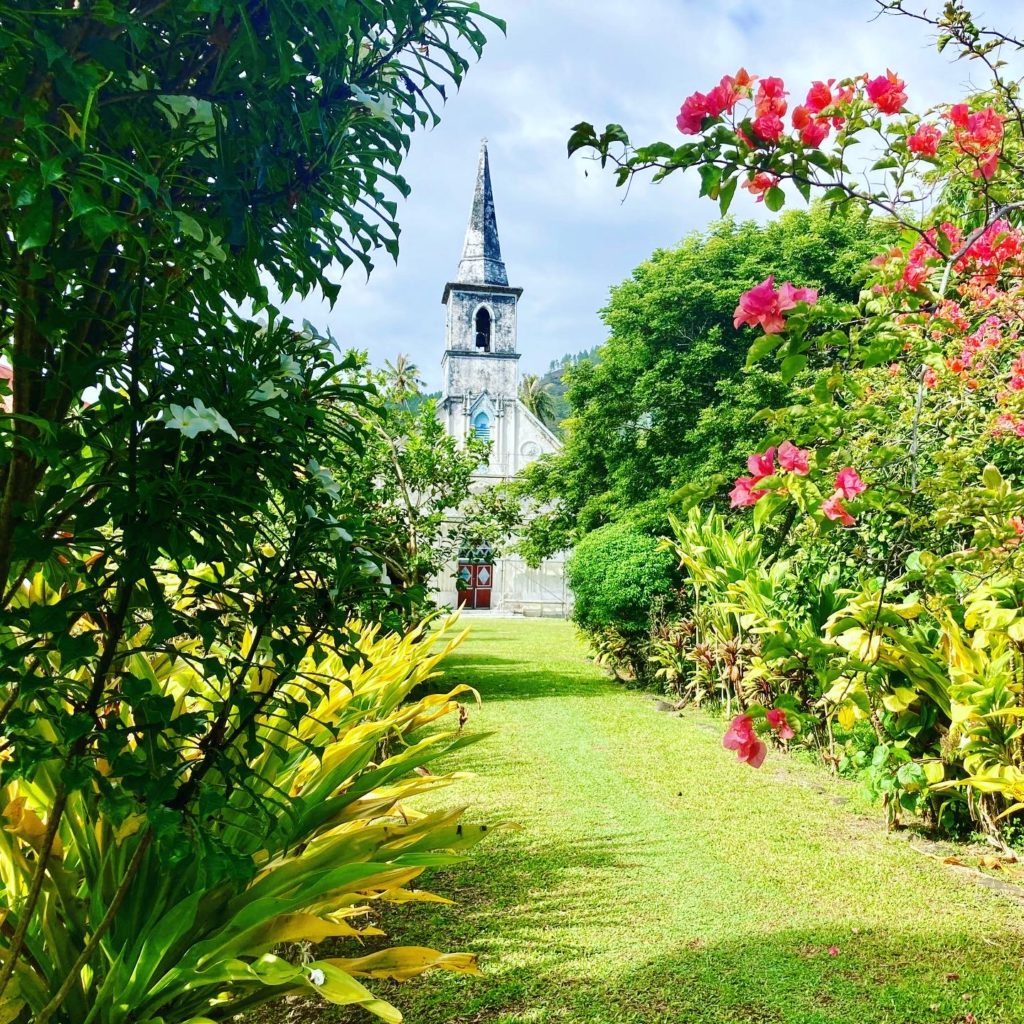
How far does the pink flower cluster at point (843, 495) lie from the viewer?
2.10 metres

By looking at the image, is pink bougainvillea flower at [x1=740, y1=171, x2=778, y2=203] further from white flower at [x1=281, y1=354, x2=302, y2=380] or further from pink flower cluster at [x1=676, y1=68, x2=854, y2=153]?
white flower at [x1=281, y1=354, x2=302, y2=380]

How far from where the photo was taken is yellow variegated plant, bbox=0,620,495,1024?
1657 millimetres

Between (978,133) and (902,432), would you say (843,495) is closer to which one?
(978,133)

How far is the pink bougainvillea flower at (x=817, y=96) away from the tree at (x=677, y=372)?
956cm

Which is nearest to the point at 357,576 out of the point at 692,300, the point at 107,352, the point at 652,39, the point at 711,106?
the point at 107,352

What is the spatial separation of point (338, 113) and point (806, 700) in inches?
221

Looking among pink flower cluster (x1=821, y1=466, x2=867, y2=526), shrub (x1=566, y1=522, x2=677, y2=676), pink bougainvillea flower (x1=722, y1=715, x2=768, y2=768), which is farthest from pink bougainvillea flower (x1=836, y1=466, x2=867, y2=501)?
shrub (x1=566, y1=522, x2=677, y2=676)

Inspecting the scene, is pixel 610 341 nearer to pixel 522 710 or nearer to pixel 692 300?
pixel 692 300

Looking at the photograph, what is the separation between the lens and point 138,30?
105 centimetres

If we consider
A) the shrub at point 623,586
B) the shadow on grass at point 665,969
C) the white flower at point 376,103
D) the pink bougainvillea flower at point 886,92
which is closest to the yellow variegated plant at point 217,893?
the shadow on grass at point 665,969

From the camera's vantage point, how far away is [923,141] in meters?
2.08

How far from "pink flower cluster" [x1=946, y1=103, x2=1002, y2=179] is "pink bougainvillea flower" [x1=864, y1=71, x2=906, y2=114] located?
1.40 feet

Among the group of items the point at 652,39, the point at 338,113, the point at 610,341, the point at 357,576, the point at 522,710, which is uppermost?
the point at 610,341

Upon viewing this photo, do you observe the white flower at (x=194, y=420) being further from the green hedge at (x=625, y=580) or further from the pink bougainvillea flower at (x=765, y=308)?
the green hedge at (x=625, y=580)
